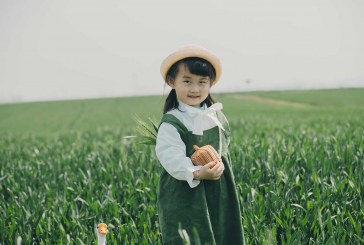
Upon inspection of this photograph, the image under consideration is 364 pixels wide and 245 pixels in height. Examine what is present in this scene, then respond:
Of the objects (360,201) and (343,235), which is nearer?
(343,235)

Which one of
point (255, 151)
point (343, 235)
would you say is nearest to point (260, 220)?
point (343, 235)

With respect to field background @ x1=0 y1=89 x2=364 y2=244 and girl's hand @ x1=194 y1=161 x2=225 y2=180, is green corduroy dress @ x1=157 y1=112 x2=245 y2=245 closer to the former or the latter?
girl's hand @ x1=194 y1=161 x2=225 y2=180

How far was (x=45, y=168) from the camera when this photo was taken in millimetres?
5727

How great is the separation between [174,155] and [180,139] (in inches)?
4.6

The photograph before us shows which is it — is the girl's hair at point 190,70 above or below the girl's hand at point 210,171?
above

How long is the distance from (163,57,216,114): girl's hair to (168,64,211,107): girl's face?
0.02m

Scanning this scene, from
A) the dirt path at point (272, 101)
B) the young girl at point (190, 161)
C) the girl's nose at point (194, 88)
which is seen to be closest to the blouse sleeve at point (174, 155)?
the young girl at point (190, 161)

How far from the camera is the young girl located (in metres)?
2.36

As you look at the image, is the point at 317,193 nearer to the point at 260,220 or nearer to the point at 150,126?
the point at 260,220

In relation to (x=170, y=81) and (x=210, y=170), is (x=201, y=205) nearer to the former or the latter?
(x=210, y=170)

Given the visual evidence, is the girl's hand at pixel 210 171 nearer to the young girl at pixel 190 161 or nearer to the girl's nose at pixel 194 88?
the young girl at pixel 190 161

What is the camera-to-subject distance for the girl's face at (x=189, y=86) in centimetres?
246

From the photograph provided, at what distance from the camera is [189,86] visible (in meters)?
2.47

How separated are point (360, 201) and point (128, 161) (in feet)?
9.86
